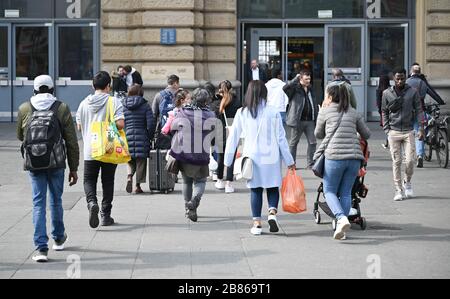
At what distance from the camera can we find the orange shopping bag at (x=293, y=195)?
11.6m

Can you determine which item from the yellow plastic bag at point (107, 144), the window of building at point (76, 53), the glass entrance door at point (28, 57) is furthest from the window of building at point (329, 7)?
the yellow plastic bag at point (107, 144)

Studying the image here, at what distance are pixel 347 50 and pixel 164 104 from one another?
13197 mm

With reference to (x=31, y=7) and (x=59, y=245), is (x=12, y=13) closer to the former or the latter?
(x=31, y=7)

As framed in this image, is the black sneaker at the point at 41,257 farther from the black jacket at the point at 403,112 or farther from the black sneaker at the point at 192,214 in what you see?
the black jacket at the point at 403,112

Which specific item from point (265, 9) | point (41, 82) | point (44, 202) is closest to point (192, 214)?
point (44, 202)

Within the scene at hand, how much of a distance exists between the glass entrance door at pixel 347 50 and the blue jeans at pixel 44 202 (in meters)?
18.6

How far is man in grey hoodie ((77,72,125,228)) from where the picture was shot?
12008mm

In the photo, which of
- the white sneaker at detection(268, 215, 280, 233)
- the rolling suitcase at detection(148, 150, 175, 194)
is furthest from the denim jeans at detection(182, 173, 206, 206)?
the rolling suitcase at detection(148, 150, 175, 194)

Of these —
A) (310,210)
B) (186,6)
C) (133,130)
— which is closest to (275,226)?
(310,210)

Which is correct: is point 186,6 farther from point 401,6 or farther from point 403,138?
point 403,138

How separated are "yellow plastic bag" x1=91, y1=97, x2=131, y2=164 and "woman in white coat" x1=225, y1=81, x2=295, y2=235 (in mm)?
1226
